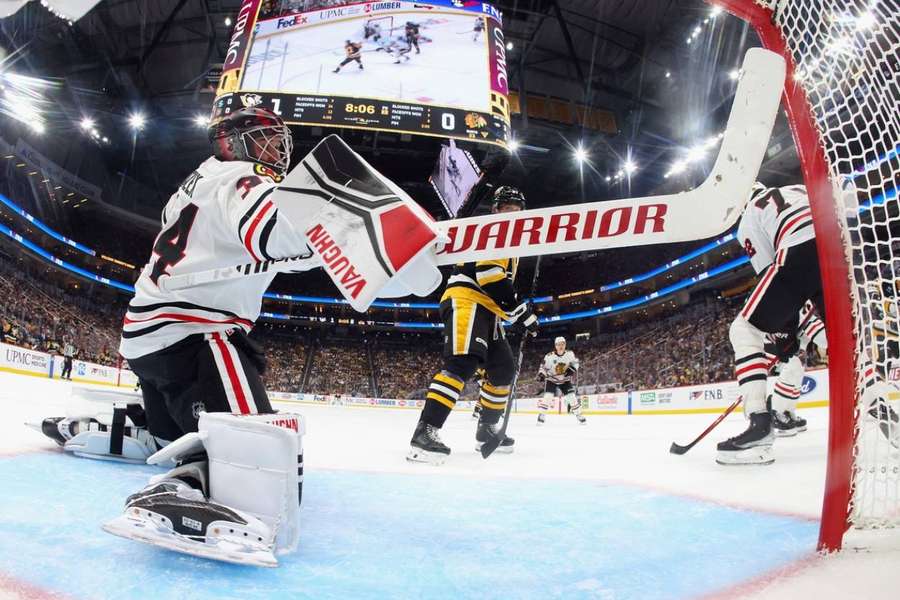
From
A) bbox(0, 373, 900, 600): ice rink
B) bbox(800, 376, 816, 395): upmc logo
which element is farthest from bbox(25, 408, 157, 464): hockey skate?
bbox(800, 376, 816, 395): upmc logo

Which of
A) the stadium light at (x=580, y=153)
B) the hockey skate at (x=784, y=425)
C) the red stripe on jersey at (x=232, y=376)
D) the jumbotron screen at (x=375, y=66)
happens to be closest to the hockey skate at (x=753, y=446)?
the hockey skate at (x=784, y=425)

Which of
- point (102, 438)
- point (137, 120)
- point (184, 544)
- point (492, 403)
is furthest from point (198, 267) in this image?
point (137, 120)

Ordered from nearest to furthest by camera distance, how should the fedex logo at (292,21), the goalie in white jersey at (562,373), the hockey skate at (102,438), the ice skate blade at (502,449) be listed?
the hockey skate at (102,438)
the ice skate blade at (502,449)
the fedex logo at (292,21)
the goalie in white jersey at (562,373)

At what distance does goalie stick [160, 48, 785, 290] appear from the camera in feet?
3.19

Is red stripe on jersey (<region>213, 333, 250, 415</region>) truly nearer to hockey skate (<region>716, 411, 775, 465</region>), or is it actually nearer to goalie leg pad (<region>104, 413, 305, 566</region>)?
goalie leg pad (<region>104, 413, 305, 566</region>)

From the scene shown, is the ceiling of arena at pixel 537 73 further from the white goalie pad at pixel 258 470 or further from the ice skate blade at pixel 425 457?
the white goalie pad at pixel 258 470

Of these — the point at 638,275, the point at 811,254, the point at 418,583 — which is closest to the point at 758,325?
the point at 811,254

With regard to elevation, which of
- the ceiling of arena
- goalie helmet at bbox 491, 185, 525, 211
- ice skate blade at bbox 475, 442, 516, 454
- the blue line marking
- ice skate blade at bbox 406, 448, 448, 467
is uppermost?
the ceiling of arena

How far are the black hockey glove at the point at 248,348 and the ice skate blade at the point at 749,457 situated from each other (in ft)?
6.96

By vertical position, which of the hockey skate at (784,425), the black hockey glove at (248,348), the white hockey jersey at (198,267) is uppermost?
the white hockey jersey at (198,267)

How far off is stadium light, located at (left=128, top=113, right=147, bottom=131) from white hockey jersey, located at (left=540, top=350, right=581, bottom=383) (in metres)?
14.7

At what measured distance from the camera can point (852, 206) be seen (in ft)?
4.03

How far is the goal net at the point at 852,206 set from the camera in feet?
3.68

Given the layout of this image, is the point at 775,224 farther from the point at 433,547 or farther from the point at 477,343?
the point at 433,547
